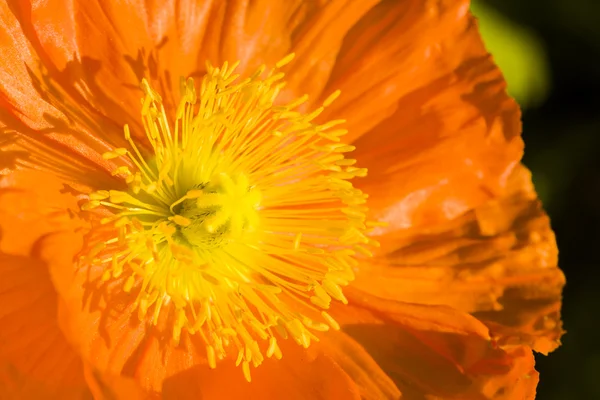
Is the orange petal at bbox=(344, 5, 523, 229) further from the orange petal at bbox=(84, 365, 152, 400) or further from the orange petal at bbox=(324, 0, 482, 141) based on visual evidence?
the orange petal at bbox=(84, 365, 152, 400)

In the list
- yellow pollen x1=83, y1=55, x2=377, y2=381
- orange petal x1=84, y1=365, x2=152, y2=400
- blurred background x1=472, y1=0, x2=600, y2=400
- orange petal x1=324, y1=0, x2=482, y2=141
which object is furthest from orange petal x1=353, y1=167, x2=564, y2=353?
blurred background x1=472, y1=0, x2=600, y2=400

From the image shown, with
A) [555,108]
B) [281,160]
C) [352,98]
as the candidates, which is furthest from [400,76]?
[555,108]

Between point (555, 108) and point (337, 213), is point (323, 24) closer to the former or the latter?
point (337, 213)

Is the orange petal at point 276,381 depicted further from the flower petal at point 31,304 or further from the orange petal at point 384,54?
the orange petal at point 384,54

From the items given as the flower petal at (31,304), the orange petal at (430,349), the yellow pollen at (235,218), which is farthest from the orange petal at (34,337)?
the orange petal at (430,349)

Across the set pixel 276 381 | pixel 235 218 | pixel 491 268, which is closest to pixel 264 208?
pixel 235 218

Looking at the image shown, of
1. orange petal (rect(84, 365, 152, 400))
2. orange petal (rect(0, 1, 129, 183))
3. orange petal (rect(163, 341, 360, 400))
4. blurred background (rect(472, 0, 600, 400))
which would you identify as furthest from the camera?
blurred background (rect(472, 0, 600, 400))
